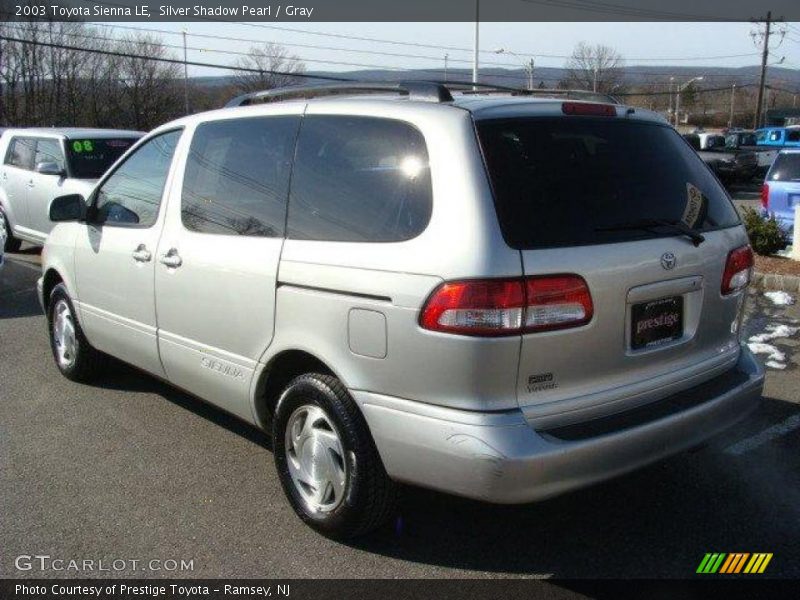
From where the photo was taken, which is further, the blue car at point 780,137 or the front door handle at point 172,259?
the blue car at point 780,137

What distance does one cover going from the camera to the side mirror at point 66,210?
16.2 ft

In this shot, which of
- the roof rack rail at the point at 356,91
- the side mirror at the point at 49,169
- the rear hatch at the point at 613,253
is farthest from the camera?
the side mirror at the point at 49,169

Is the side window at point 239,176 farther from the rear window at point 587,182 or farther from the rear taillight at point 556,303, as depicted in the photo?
the rear taillight at point 556,303

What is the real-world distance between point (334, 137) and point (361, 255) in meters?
0.65

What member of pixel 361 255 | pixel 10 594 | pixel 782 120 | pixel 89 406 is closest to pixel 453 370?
pixel 361 255

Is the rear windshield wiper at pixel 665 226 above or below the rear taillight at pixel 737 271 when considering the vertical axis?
above

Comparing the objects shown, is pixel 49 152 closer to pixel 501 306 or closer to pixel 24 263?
pixel 24 263

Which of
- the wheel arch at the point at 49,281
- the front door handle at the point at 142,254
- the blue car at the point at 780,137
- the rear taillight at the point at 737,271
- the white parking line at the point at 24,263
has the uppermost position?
the rear taillight at the point at 737,271

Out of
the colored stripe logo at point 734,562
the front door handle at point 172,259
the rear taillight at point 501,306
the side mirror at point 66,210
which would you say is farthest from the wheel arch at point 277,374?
the side mirror at point 66,210

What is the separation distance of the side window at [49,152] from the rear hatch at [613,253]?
901 centimetres

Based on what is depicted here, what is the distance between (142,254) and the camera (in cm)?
436

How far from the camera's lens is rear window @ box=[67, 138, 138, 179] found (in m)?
Answer: 10.4

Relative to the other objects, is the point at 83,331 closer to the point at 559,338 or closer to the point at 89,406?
the point at 89,406

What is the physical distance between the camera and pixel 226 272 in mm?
3734
